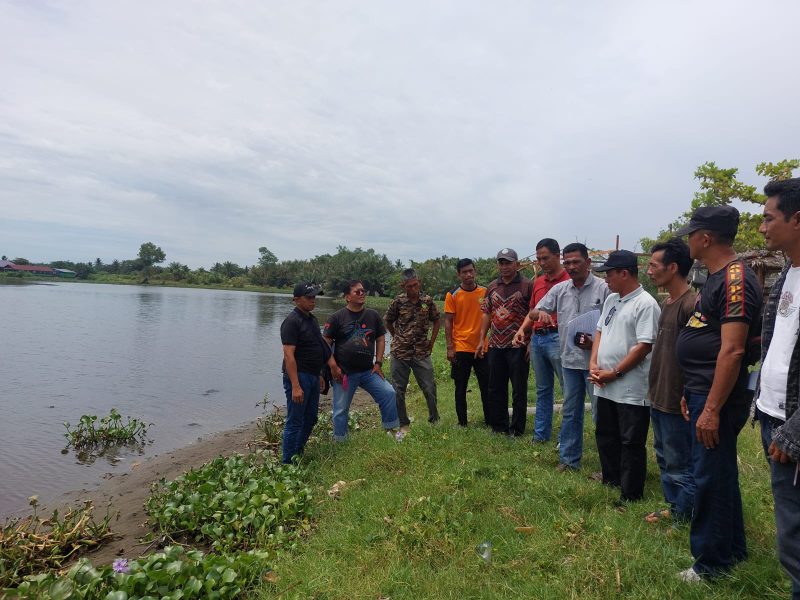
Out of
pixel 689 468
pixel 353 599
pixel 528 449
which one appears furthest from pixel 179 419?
pixel 689 468

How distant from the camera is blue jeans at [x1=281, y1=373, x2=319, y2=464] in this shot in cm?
568

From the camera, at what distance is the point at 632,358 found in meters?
3.80

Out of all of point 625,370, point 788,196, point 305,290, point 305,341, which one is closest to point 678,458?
point 625,370

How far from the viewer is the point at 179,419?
35.6 ft

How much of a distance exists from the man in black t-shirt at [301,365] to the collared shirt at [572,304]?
99.1 inches

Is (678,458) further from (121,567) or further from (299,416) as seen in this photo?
(121,567)

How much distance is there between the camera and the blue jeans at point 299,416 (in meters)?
5.68

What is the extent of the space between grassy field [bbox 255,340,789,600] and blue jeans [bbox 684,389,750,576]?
116 mm

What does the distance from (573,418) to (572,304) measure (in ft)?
3.56

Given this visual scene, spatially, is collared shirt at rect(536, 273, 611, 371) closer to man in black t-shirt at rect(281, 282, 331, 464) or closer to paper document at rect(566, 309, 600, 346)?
paper document at rect(566, 309, 600, 346)

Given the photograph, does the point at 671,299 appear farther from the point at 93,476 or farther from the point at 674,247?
the point at 93,476

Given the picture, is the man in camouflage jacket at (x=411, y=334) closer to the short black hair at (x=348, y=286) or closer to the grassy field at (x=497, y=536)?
the short black hair at (x=348, y=286)

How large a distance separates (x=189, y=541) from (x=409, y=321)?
3351 mm

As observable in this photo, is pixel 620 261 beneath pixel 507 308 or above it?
above
